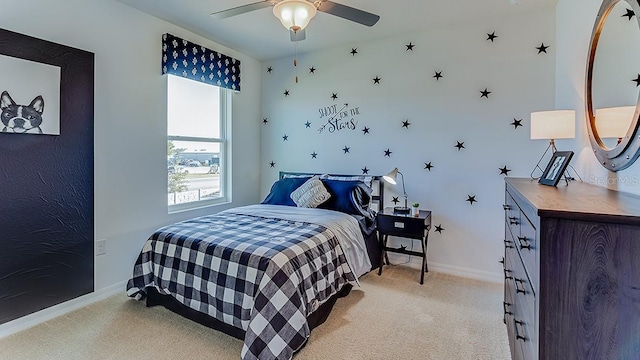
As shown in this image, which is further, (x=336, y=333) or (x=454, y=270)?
(x=454, y=270)

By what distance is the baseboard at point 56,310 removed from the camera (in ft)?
7.14

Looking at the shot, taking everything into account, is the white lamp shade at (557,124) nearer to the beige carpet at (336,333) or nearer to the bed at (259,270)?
the beige carpet at (336,333)

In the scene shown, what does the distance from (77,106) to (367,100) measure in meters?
2.82

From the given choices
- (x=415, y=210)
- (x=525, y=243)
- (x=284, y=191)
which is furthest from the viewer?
(x=284, y=191)

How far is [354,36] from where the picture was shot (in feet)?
11.5

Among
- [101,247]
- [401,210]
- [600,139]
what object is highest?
[600,139]

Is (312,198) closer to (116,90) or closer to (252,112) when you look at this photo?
(252,112)

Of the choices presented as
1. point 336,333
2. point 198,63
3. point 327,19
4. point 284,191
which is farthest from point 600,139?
point 198,63

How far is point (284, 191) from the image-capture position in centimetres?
362

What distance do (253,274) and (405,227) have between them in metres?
1.71

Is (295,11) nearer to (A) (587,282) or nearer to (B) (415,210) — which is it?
(A) (587,282)

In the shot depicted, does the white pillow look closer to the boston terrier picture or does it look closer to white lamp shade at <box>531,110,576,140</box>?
white lamp shade at <box>531,110,576,140</box>

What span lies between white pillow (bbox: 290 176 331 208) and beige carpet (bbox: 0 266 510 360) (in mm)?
1032

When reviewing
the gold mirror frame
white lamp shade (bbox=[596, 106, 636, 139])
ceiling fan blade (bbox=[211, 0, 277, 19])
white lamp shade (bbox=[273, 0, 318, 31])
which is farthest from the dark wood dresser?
ceiling fan blade (bbox=[211, 0, 277, 19])
